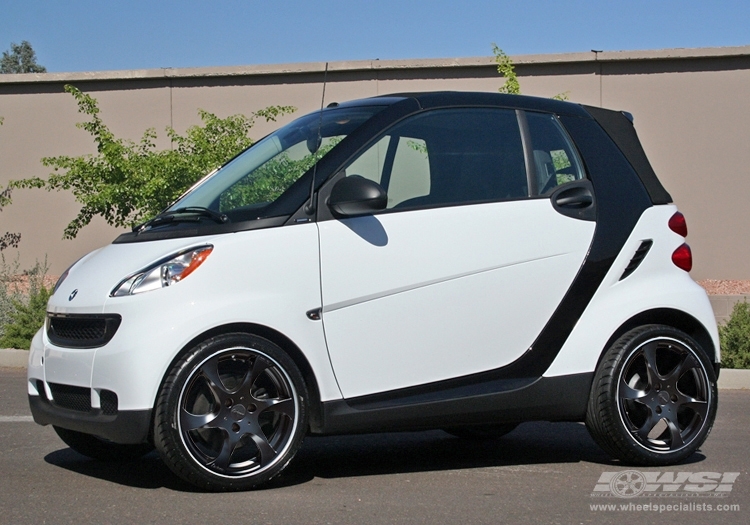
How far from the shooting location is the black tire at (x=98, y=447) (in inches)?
219

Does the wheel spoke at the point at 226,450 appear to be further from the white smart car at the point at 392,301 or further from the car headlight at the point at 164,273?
the car headlight at the point at 164,273

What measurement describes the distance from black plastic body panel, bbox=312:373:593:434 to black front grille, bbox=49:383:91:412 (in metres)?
1.08

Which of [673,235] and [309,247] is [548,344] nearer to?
[673,235]

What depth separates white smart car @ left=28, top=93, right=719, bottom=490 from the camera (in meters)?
4.71

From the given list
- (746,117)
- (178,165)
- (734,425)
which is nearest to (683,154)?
(746,117)

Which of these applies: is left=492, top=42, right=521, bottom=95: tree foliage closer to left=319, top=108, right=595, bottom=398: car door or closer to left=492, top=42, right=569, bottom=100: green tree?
left=492, top=42, right=569, bottom=100: green tree

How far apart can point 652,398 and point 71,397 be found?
9.76 ft

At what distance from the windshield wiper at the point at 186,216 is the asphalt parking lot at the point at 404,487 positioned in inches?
50.1

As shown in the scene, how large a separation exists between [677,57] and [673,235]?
39.0 ft

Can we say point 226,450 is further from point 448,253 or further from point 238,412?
point 448,253

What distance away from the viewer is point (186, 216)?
5.18m

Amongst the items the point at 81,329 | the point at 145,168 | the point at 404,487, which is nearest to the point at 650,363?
the point at 404,487

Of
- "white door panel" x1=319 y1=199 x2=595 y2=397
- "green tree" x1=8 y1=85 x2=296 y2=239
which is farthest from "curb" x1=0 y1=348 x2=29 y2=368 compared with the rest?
"white door panel" x1=319 y1=199 x2=595 y2=397

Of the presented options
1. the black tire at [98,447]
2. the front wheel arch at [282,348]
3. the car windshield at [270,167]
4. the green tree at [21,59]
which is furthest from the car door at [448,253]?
the green tree at [21,59]
